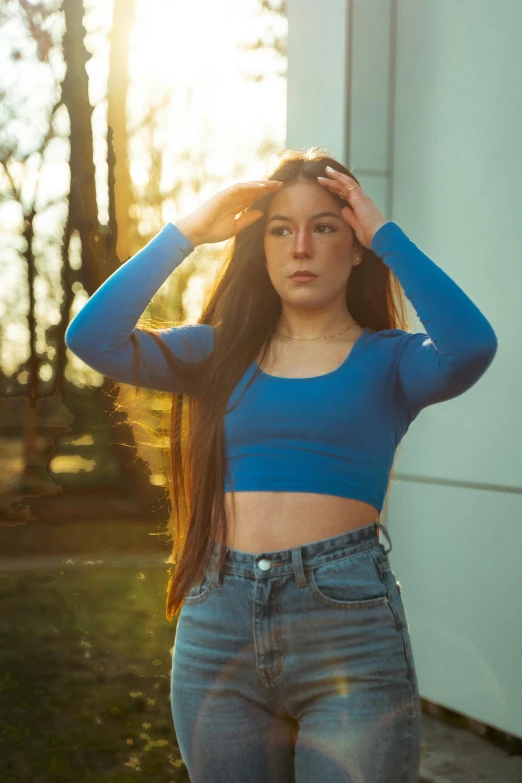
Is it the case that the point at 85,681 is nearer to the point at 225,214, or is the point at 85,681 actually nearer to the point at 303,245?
the point at 225,214

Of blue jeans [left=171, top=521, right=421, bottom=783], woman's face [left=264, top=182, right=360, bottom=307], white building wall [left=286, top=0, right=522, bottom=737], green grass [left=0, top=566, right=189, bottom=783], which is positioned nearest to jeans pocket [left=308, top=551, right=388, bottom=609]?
blue jeans [left=171, top=521, right=421, bottom=783]

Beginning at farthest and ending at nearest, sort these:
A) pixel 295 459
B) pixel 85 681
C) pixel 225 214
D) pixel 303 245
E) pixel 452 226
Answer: pixel 85 681 → pixel 452 226 → pixel 225 214 → pixel 303 245 → pixel 295 459

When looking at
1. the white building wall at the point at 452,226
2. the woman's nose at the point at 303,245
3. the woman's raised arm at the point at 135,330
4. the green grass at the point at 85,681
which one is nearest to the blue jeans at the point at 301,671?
the woman's raised arm at the point at 135,330

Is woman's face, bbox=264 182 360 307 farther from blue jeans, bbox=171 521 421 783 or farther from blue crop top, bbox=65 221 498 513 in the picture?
blue jeans, bbox=171 521 421 783

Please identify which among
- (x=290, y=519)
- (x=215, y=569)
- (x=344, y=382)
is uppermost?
(x=344, y=382)

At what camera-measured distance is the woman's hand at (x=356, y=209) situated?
7.18 ft

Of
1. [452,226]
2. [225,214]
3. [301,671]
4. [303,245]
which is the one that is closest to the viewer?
[301,671]

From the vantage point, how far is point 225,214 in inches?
91.0

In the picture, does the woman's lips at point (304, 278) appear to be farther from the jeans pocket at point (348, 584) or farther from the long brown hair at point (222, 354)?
the jeans pocket at point (348, 584)

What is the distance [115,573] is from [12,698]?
3836 millimetres

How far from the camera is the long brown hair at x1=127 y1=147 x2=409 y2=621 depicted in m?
2.11

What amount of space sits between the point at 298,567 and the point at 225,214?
2.80 feet

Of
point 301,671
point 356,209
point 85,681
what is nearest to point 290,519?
point 301,671

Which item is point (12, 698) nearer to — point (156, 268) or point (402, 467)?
point (402, 467)
